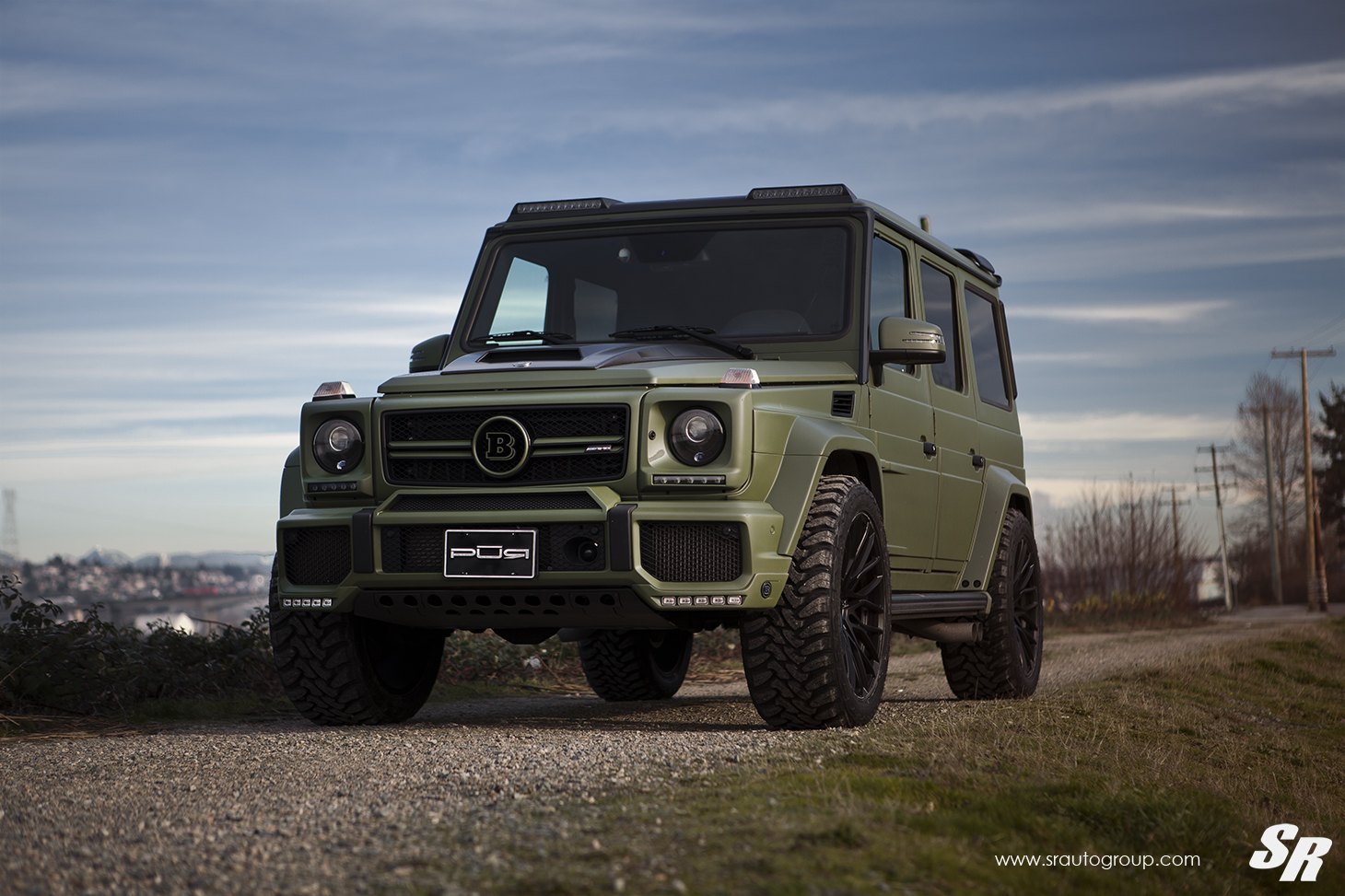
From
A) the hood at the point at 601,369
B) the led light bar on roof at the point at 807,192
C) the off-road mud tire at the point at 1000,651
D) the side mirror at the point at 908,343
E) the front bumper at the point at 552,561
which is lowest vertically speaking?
the off-road mud tire at the point at 1000,651

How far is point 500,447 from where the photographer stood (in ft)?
20.7

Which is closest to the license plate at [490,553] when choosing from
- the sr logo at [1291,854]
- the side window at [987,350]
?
the sr logo at [1291,854]

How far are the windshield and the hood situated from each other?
0.31 meters

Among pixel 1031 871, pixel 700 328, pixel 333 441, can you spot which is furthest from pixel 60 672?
pixel 1031 871

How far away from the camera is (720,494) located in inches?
242

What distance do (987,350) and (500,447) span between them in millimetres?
4622

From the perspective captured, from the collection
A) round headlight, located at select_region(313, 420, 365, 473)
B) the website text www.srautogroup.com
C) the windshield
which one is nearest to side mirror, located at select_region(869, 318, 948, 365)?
the windshield

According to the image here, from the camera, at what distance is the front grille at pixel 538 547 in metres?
6.07

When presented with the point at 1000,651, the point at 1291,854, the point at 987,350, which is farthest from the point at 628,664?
the point at 1291,854

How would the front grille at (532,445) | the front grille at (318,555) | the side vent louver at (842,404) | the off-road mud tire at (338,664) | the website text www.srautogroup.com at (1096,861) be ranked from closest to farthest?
the website text www.srautogroup.com at (1096,861), the front grille at (532,445), the front grille at (318,555), the off-road mud tire at (338,664), the side vent louver at (842,404)

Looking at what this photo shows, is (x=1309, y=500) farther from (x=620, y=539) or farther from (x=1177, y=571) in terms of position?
(x=620, y=539)

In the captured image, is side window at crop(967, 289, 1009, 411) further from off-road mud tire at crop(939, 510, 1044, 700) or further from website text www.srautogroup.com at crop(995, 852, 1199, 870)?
website text www.srautogroup.com at crop(995, 852, 1199, 870)

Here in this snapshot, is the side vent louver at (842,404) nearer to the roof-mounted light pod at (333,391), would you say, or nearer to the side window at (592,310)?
the side window at (592,310)

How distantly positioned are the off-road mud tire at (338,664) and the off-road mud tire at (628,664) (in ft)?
8.24
